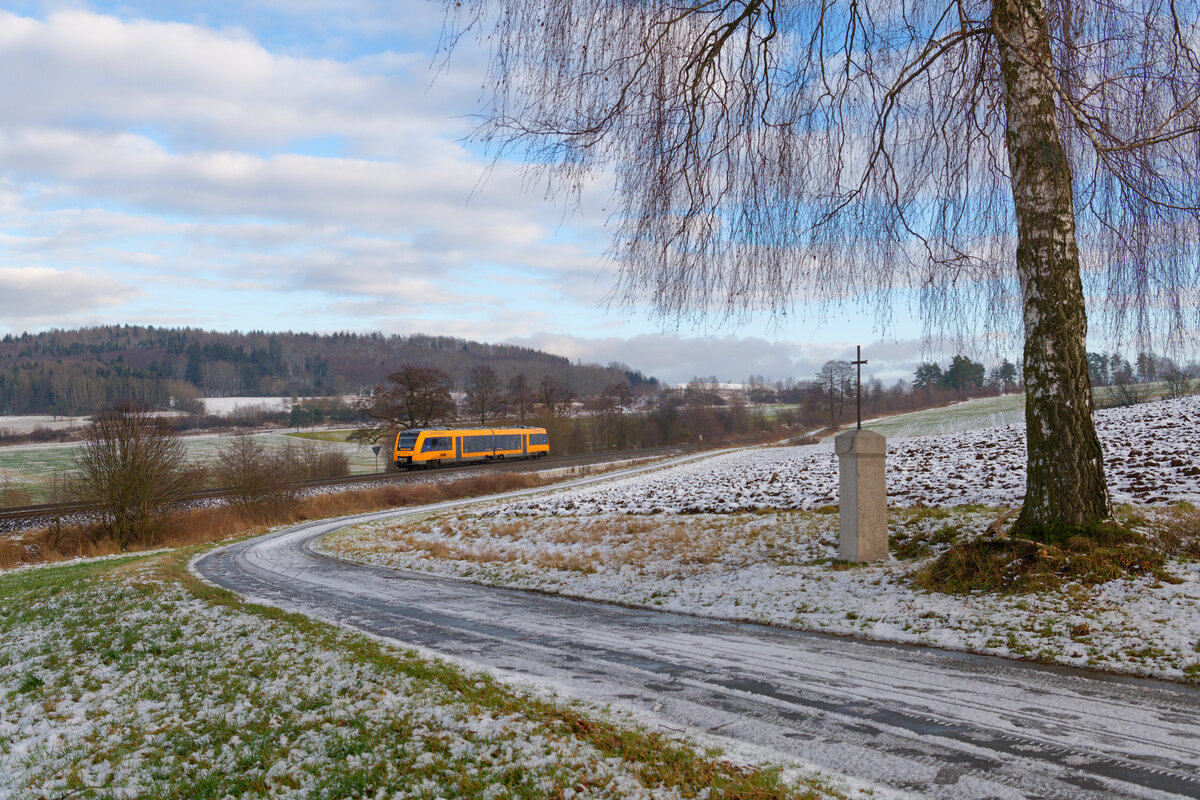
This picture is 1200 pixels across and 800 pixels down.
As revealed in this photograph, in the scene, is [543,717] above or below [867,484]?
below

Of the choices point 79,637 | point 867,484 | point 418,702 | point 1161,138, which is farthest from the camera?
point 867,484

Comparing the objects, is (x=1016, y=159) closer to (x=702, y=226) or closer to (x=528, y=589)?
(x=702, y=226)

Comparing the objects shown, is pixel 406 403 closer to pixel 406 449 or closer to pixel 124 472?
pixel 406 449

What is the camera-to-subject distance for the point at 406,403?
53.8m

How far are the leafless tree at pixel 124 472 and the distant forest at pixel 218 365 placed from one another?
2592 inches

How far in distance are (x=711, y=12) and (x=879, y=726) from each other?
18.3 feet

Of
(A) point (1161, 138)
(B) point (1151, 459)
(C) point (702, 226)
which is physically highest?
(A) point (1161, 138)

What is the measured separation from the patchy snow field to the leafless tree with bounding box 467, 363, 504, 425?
4230cm

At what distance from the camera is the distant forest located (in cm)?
10312

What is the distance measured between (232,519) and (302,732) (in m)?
25.4

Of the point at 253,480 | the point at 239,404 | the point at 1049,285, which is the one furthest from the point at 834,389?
the point at 239,404

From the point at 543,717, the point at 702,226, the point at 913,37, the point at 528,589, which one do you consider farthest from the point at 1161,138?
the point at 528,589

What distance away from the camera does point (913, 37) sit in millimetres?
6230

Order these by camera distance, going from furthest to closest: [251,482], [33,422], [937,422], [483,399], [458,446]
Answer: [33,422]
[483,399]
[458,446]
[937,422]
[251,482]
